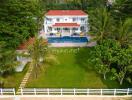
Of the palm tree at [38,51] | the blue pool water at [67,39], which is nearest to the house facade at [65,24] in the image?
the blue pool water at [67,39]

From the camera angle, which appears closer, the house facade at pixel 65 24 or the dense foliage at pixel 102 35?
the dense foliage at pixel 102 35

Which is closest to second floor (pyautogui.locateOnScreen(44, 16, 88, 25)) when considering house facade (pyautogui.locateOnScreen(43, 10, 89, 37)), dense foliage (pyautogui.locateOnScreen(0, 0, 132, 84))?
house facade (pyautogui.locateOnScreen(43, 10, 89, 37))

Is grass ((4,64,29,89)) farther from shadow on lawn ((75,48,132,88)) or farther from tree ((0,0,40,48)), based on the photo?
shadow on lawn ((75,48,132,88))

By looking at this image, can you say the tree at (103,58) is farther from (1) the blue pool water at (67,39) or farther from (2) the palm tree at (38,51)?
(1) the blue pool water at (67,39)

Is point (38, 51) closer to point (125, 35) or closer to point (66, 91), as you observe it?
point (66, 91)

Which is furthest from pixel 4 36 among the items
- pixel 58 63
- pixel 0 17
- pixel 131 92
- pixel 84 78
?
pixel 131 92
